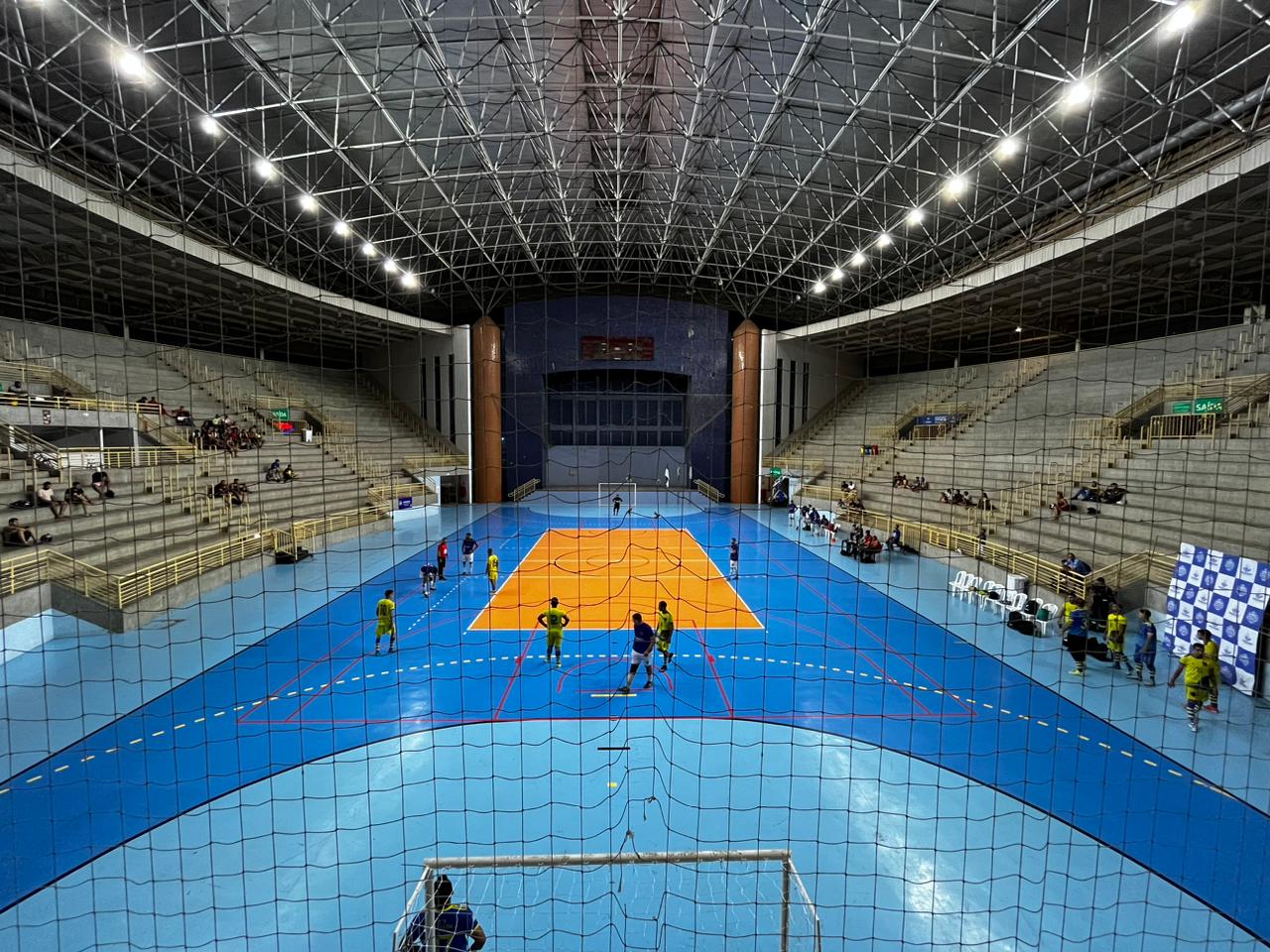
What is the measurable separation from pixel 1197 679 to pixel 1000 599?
3.51 meters

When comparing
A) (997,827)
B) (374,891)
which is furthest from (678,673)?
(374,891)

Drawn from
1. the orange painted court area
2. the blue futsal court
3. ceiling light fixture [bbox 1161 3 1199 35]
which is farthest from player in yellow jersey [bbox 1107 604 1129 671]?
ceiling light fixture [bbox 1161 3 1199 35]

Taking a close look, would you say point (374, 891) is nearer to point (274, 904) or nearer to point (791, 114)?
point (274, 904)

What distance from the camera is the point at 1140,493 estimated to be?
967cm

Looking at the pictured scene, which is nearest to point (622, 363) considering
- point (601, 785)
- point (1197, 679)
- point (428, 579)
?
point (428, 579)

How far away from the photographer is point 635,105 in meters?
12.3

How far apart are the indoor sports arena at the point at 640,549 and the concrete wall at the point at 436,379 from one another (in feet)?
3.36

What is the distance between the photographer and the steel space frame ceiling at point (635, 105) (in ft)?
26.3

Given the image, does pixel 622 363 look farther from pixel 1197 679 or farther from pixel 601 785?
pixel 1197 679

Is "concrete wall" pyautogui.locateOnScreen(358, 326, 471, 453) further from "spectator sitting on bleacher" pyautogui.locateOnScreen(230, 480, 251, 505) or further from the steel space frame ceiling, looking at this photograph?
"spectator sitting on bleacher" pyautogui.locateOnScreen(230, 480, 251, 505)

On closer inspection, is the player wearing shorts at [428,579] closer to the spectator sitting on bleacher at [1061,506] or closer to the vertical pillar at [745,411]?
the spectator sitting on bleacher at [1061,506]

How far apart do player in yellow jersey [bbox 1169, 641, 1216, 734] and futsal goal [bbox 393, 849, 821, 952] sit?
447 centimetres

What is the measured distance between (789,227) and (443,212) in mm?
9363

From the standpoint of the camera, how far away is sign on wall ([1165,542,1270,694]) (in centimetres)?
590
